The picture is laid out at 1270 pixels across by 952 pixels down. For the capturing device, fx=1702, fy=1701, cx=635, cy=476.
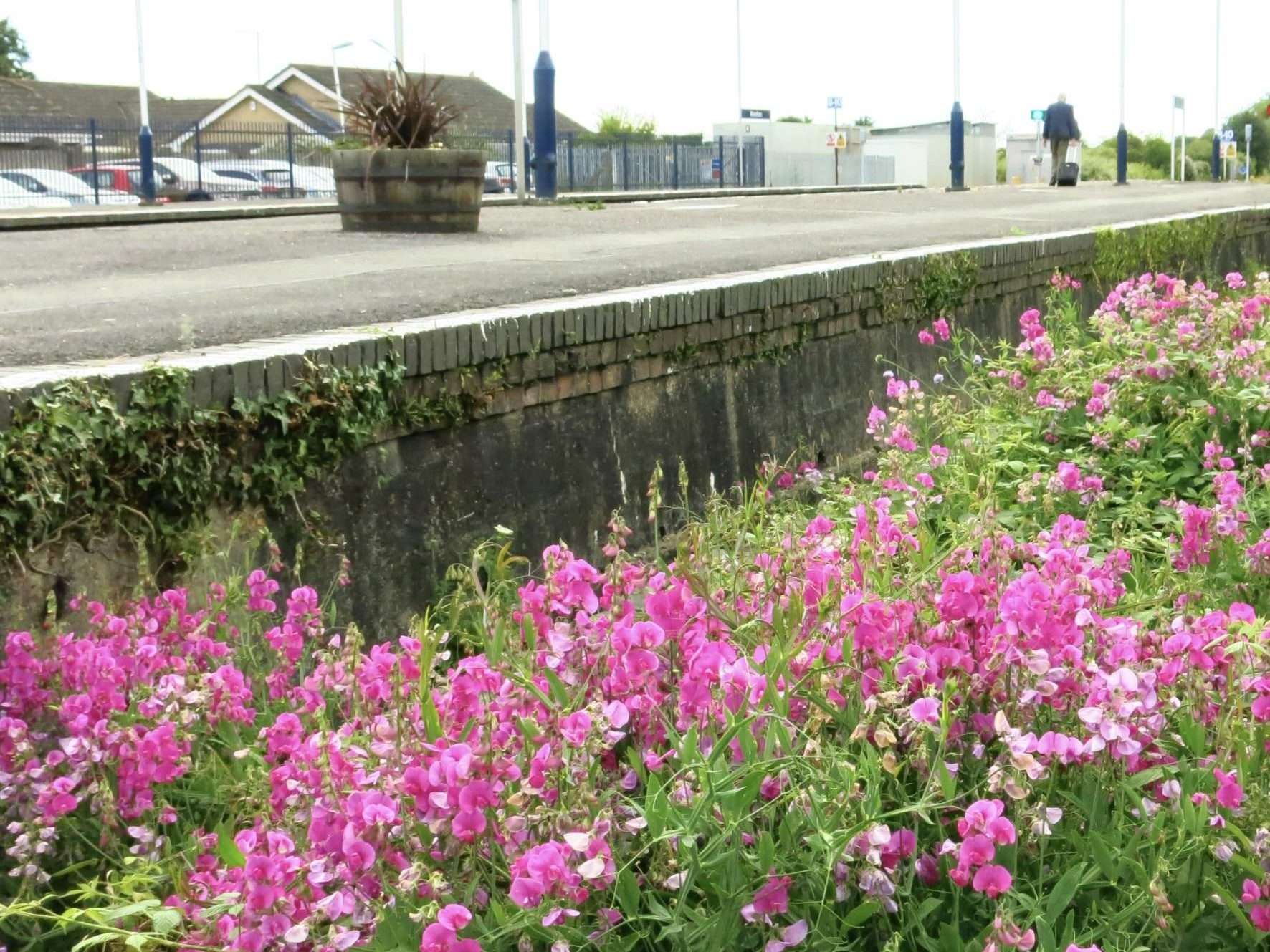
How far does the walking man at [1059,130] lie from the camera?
34844 millimetres

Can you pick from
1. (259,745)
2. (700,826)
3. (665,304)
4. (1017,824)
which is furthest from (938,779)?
(665,304)

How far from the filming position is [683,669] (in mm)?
3088

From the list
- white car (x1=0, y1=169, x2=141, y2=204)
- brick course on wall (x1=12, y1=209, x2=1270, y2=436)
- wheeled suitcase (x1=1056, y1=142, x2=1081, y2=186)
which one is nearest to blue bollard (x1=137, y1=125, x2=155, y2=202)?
Result: white car (x1=0, y1=169, x2=141, y2=204)

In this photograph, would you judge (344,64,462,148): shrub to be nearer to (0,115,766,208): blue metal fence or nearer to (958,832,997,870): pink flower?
(958,832,997,870): pink flower

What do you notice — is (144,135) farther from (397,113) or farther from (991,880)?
(991,880)

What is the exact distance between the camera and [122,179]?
1523 inches

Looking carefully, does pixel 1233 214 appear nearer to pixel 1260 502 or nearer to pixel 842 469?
pixel 842 469

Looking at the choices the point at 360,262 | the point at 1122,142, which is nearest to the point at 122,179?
the point at 1122,142

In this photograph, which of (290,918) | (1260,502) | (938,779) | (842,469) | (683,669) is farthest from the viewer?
(842,469)

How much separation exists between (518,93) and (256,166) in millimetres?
22743

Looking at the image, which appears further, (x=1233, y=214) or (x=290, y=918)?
(x=1233, y=214)

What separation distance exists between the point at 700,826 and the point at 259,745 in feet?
3.87

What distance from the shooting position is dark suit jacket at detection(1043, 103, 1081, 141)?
3484cm

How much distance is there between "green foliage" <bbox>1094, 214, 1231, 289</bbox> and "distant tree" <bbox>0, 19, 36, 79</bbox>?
70.3 metres
